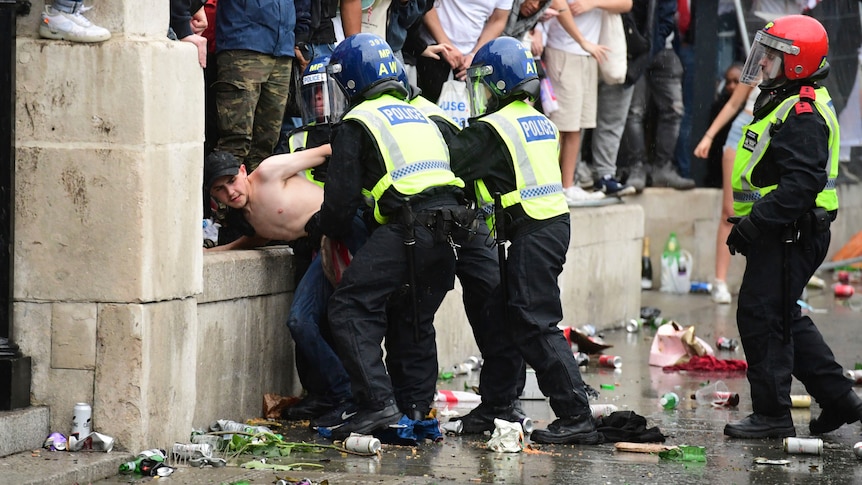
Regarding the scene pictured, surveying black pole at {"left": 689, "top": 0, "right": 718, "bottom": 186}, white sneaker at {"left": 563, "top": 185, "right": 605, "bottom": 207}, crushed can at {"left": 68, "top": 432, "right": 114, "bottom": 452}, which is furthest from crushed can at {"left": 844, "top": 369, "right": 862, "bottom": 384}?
black pole at {"left": 689, "top": 0, "right": 718, "bottom": 186}

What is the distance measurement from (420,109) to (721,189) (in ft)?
26.1

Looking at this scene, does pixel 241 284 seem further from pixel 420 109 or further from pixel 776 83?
pixel 776 83

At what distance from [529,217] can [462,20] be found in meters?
3.62

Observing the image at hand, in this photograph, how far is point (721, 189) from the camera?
50.1 ft

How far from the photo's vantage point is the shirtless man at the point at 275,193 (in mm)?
7699

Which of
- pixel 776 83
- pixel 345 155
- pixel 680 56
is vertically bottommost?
pixel 345 155

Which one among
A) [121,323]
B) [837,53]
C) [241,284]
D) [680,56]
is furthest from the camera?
[837,53]

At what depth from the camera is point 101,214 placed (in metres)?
6.45

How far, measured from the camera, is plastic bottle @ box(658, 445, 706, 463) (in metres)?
7.04

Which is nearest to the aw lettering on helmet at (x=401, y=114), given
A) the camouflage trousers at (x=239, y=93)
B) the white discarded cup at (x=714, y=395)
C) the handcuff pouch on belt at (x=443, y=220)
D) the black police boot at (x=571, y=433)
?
the handcuff pouch on belt at (x=443, y=220)

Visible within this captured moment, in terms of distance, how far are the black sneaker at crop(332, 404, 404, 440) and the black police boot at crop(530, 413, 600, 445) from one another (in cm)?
76

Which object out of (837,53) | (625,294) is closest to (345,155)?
(625,294)

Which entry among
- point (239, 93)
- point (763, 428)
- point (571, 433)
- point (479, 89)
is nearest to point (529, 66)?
point (479, 89)

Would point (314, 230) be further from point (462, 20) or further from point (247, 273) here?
point (462, 20)
